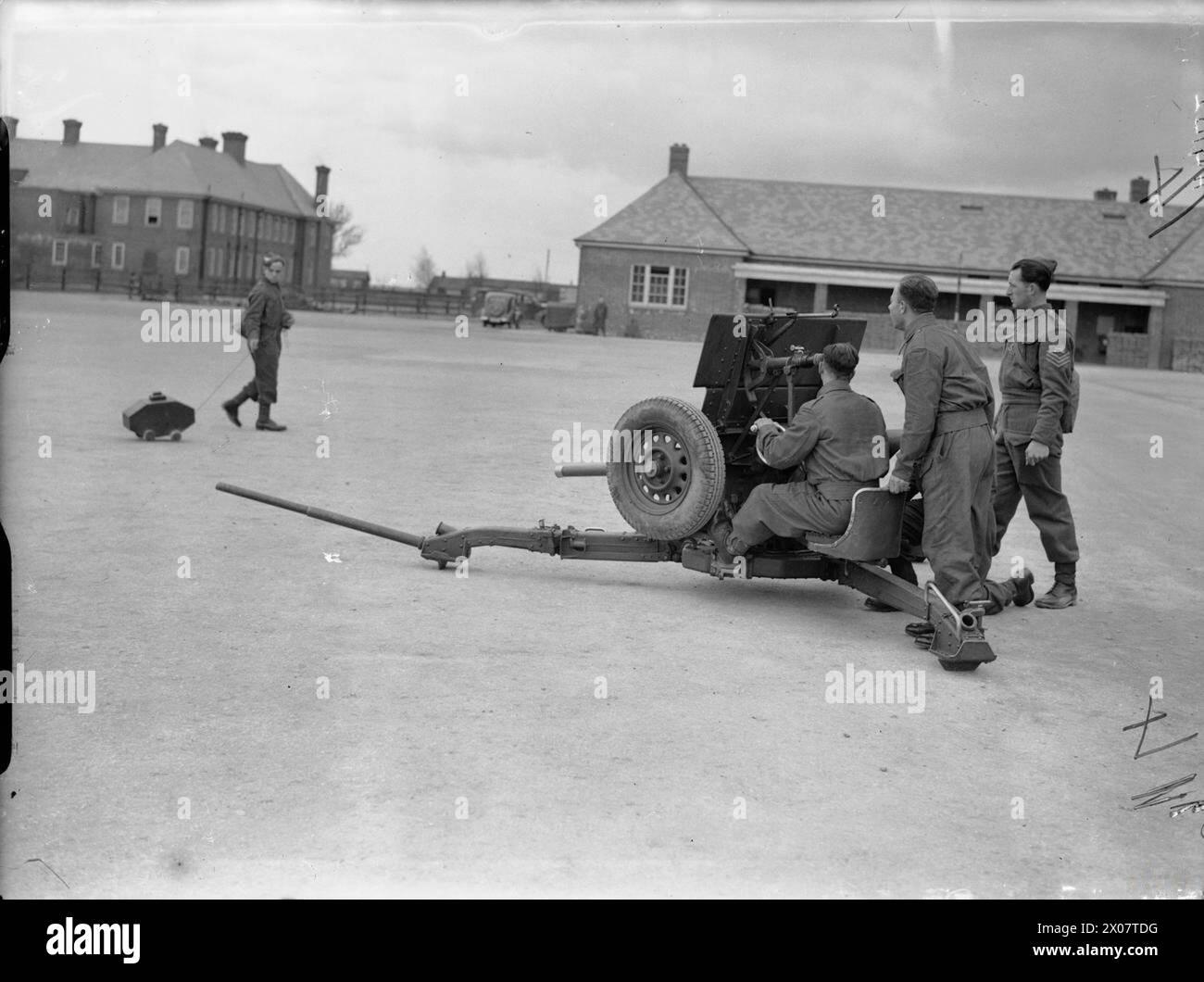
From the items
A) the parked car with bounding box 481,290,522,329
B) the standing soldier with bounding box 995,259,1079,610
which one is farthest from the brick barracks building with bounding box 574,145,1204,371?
the standing soldier with bounding box 995,259,1079,610

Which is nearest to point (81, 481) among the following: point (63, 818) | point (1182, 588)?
point (63, 818)

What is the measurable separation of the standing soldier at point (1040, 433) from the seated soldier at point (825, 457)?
1153mm

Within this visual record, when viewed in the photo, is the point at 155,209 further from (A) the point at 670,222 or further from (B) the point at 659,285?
(B) the point at 659,285

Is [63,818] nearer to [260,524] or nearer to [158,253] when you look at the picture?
[260,524]

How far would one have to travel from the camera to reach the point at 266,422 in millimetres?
15875

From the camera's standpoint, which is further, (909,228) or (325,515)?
(909,228)

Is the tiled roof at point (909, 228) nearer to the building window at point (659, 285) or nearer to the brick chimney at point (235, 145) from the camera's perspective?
the building window at point (659, 285)

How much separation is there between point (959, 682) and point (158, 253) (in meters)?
88.8

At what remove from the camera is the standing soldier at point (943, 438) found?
7.34 m

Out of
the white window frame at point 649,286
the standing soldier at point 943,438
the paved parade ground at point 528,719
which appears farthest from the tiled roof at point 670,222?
the standing soldier at point 943,438

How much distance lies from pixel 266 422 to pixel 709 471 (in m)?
9.05

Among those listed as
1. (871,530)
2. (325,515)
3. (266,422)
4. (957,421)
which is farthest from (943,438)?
(266,422)

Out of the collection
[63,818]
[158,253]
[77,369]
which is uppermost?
[158,253]

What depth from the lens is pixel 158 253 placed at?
292 feet
